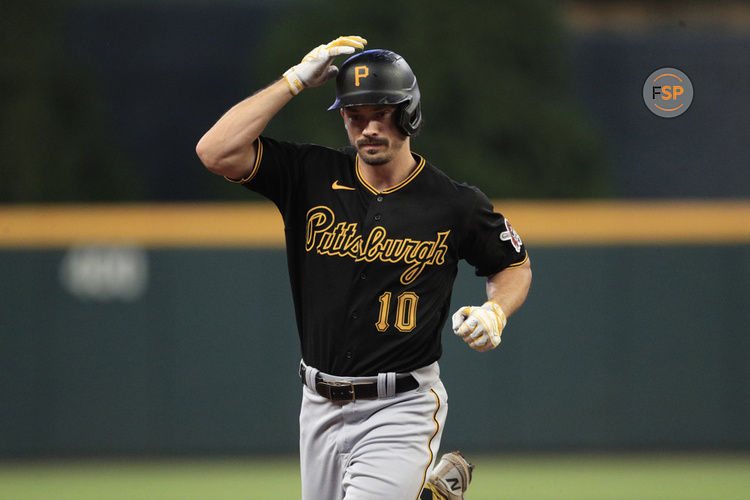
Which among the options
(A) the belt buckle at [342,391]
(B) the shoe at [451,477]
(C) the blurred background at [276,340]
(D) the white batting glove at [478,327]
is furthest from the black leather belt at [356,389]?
(C) the blurred background at [276,340]

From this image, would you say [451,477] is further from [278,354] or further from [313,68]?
[278,354]

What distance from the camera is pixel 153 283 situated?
9.54 m

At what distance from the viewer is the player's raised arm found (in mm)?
4273

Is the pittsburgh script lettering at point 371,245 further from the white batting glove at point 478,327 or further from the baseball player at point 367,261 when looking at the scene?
the white batting glove at point 478,327

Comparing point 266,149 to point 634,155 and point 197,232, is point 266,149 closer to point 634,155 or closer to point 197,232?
point 197,232

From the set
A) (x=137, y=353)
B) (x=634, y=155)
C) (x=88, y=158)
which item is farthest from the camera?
(x=634, y=155)

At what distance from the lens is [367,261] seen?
4.33 metres

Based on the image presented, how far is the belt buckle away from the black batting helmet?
101 cm

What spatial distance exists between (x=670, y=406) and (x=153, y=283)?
454 cm

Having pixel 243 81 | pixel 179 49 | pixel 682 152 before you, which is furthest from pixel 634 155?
pixel 179 49

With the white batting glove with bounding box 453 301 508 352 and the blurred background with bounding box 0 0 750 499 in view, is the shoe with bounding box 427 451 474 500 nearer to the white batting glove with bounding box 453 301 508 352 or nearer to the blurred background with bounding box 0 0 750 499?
the white batting glove with bounding box 453 301 508 352

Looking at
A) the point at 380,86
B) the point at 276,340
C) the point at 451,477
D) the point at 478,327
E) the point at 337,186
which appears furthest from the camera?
the point at 276,340

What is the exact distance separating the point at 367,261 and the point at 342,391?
509 mm

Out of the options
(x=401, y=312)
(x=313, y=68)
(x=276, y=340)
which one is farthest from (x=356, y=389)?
(x=276, y=340)
